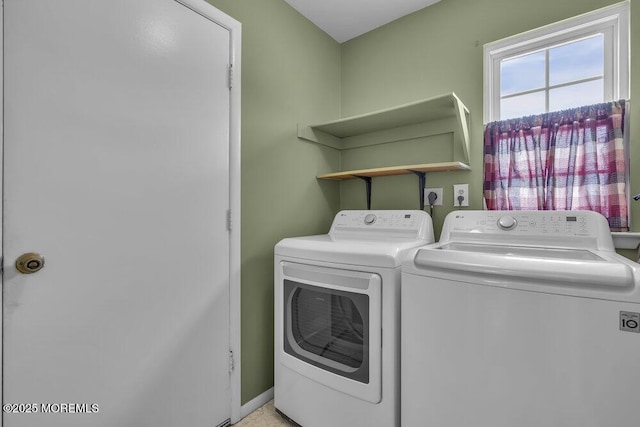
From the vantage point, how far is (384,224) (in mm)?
1912

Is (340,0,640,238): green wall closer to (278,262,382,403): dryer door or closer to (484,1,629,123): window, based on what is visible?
(484,1,629,123): window

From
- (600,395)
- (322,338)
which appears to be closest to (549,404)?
(600,395)

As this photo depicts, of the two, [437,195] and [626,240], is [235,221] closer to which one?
[437,195]

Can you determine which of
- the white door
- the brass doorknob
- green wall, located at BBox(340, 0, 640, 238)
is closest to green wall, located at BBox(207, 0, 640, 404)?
green wall, located at BBox(340, 0, 640, 238)

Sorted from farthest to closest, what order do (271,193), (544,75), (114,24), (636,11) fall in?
(271,193), (544,75), (636,11), (114,24)

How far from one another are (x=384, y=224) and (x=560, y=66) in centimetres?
134

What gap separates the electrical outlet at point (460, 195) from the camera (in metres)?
1.93

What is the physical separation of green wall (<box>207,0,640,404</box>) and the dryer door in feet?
0.97

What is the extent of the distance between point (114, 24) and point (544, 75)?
87.2 inches

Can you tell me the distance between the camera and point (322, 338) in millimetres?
1563

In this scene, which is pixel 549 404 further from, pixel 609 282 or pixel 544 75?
pixel 544 75

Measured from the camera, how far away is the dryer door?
1329 mm

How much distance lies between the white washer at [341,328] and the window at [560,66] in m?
0.93

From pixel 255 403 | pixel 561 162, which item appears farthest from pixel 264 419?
pixel 561 162
